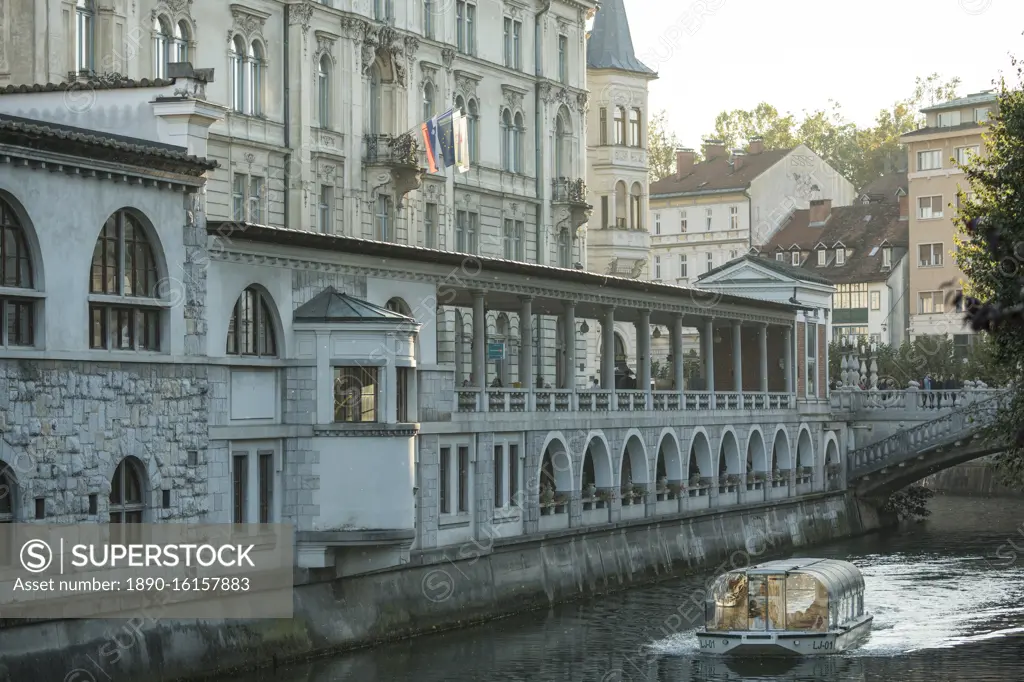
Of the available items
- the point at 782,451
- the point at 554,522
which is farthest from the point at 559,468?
the point at 782,451

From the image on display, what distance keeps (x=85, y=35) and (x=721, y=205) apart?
88.4 m

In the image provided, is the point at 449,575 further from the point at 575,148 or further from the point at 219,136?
the point at 575,148

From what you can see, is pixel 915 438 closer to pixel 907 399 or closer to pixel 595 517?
pixel 907 399

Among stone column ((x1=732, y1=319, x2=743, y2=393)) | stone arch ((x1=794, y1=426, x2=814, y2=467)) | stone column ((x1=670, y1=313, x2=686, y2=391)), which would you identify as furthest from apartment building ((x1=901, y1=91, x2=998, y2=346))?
stone column ((x1=670, y1=313, x2=686, y2=391))

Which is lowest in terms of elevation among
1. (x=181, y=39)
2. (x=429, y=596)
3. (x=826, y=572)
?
(x=429, y=596)

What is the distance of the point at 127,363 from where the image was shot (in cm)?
3641

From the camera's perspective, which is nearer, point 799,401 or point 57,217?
point 57,217

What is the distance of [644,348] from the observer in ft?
205

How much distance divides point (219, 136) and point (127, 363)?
2137 cm

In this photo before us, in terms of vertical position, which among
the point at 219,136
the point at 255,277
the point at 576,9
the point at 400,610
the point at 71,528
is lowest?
the point at 400,610

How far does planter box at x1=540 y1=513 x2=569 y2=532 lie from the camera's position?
53500mm

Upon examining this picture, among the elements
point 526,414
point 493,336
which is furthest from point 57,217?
point 493,336

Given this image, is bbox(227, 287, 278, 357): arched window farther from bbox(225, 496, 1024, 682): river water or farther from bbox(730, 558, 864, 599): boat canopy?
bbox(730, 558, 864, 599): boat canopy

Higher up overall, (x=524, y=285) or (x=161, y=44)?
(x=161, y=44)
